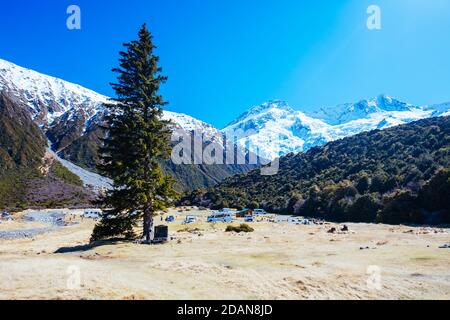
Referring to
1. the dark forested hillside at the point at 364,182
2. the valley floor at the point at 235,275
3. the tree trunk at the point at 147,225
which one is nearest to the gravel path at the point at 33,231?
the tree trunk at the point at 147,225

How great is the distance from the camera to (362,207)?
Result: 206ft

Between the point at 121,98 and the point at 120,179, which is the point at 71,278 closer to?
the point at 120,179

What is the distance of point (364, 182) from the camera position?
73.6m

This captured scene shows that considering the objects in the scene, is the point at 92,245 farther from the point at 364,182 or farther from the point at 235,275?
the point at 364,182

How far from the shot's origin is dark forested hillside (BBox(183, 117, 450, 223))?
53469 mm

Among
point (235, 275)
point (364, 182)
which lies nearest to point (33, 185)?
point (364, 182)

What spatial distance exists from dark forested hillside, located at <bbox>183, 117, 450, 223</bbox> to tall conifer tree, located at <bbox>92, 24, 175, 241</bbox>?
38.5 m

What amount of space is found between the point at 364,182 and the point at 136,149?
56642 mm

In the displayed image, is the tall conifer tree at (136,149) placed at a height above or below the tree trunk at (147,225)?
above

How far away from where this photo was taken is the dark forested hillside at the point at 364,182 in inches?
2105

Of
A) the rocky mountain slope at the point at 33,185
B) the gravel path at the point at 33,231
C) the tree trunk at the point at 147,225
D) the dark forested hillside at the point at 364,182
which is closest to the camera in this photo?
the tree trunk at the point at 147,225

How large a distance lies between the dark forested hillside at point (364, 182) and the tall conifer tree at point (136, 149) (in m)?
38.5

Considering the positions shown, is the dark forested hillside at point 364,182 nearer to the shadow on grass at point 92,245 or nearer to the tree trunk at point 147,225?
the tree trunk at point 147,225

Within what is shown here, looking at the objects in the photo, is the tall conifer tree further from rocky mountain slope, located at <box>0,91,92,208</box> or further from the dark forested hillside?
rocky mountain slope, located at <box>0,91,92,208</box>
